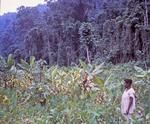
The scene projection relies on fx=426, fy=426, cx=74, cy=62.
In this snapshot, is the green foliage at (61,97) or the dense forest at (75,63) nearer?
the green foliage at (61,97)

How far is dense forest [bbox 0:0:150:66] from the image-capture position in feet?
90.6

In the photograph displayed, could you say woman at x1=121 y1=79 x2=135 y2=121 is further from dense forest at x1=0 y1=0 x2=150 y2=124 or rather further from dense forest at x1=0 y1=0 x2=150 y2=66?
dense forest at x1=0 y1=0 x2=150 y2=66

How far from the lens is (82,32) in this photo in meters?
29.0

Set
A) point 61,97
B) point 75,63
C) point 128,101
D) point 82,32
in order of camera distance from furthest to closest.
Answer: point 75,63
point 82,32
point 61,97
point 128,101

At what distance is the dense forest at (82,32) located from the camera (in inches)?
1087

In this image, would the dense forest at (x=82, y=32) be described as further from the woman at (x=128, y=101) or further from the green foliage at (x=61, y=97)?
the woman at (x=128, y=101)

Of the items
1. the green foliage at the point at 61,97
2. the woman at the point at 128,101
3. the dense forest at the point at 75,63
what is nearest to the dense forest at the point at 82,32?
the dense forest at the point at 75,63

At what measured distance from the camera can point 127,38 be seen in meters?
28.0

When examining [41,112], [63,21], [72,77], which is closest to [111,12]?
[63,21]

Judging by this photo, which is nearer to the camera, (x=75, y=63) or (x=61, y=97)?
(x=61, y=97)

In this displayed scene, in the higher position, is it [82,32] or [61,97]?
[61,97]

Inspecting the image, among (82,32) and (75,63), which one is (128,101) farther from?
(75,63)

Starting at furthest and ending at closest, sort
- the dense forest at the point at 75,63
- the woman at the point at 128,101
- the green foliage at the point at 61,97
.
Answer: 1. the dense forest at the point at 75,63
2. the woman at the point at 128,101
3. the green foliage at the point at 61,97

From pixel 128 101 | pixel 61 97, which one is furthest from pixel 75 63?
pixel 128 101
